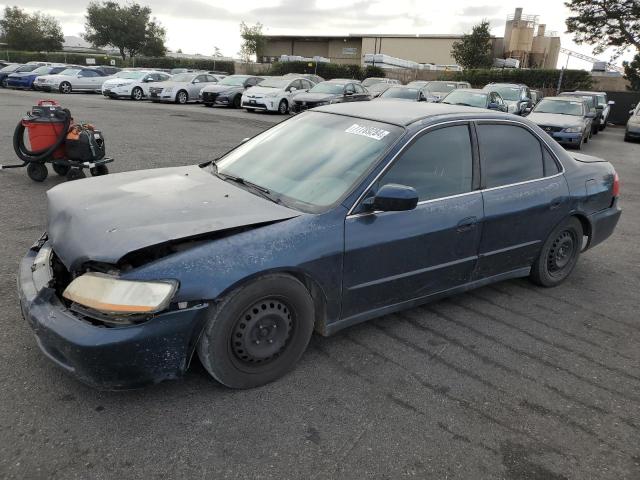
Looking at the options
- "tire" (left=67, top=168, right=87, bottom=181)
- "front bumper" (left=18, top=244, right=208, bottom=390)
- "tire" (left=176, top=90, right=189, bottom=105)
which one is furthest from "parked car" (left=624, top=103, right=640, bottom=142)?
"front bumper" (left=18, top=244, right=208, bottom=390)

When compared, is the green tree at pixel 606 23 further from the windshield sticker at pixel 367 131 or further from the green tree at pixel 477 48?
the windshield sticker at pixel 367 131

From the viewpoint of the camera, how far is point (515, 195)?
12.9 feet

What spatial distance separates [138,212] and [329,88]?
17751 millimetres

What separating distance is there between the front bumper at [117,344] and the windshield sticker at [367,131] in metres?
A: 1.68

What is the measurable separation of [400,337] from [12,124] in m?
13.2

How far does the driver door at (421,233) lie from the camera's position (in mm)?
3148

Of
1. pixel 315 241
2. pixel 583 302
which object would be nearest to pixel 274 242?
pixel 315 241

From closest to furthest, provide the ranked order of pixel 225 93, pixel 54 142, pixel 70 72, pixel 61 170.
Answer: pixel 54 142, pixel 61 170, pixel 225 93, pixel 70 72

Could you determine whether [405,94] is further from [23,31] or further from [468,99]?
→ [23,31]

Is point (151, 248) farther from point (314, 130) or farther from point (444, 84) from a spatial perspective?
point (444, 84)

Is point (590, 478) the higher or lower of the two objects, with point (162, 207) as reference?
lower

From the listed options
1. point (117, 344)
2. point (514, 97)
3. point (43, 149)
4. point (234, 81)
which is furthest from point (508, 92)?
point (117, 344)

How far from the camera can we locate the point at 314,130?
3.80m

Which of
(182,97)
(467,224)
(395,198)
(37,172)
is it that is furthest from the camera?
(182,97)
